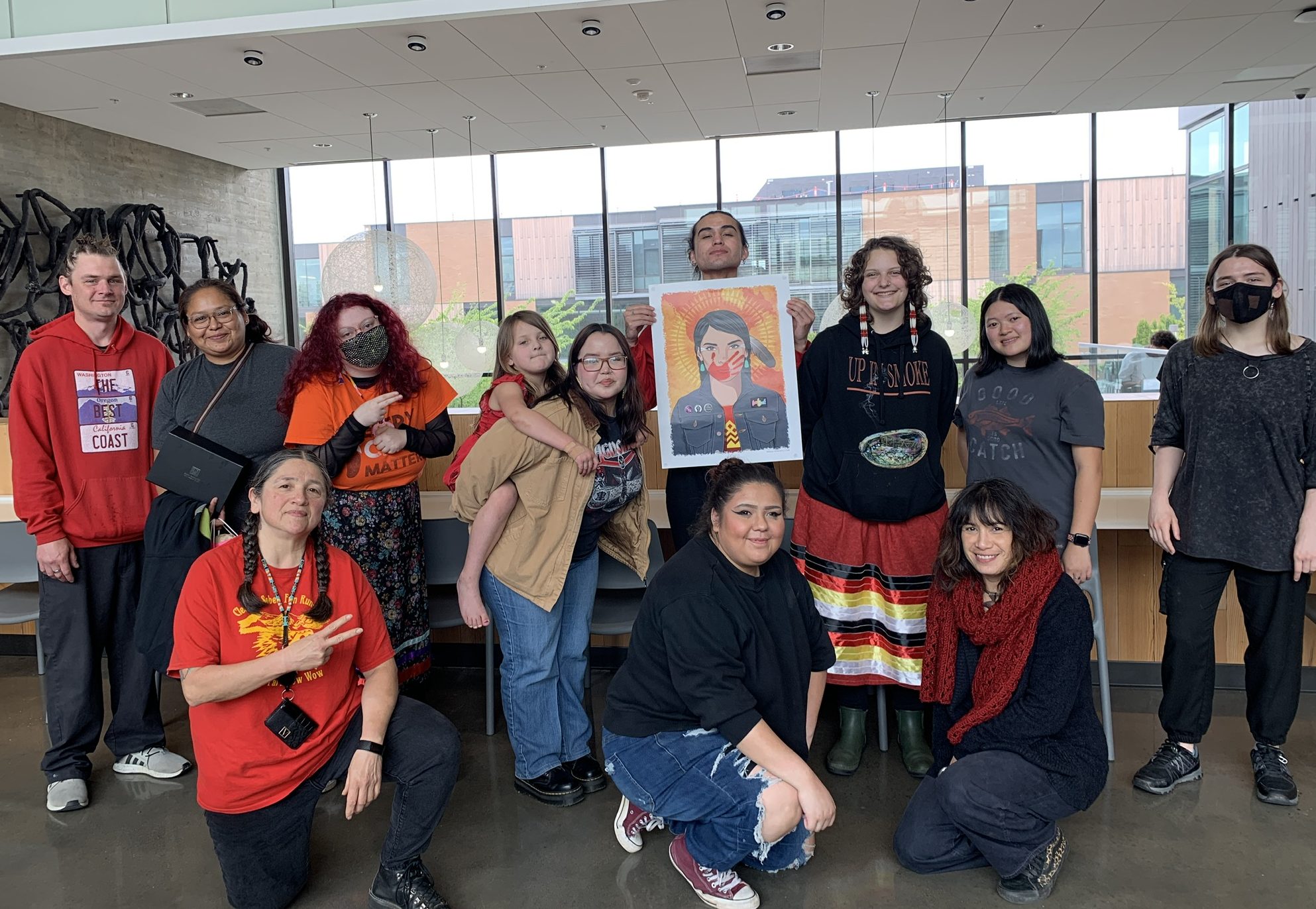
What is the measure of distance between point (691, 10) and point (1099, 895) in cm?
507

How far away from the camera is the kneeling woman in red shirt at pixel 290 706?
2172 millimetres

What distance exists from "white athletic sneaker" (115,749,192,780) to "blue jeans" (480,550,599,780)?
46.7 inches

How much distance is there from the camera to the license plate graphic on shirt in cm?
298

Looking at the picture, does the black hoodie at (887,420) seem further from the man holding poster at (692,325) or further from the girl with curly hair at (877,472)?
the man holding poster at (692,325)

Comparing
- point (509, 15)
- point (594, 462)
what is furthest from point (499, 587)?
point (509, 15)

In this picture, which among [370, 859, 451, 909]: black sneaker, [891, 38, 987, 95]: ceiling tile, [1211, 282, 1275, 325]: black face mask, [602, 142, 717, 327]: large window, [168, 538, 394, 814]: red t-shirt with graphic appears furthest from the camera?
[602, 142, 717, 327]: large window

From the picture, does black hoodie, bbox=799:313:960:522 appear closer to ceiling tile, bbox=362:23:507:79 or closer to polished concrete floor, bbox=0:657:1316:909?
polished concrete floor, bbox=0:657:1316:909

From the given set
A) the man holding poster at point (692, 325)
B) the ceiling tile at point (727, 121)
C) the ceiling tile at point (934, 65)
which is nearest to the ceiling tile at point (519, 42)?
the ceiling tile at point (727, 121)

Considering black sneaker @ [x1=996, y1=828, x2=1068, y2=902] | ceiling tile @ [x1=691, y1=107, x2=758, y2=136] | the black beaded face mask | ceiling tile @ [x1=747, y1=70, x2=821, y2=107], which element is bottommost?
black sneaker @ [x1=996, y1=828, x2=1068, y2=902]

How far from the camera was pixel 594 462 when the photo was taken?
9.14 feet

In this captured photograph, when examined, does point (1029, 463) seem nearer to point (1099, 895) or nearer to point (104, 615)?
point (1099, 895)

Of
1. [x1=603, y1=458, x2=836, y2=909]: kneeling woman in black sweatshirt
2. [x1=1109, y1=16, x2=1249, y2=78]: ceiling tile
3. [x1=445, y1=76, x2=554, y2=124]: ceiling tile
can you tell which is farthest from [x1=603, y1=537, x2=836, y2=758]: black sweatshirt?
[x1=1109, y1=16, x2=1249, y2=78]: ceiling tile

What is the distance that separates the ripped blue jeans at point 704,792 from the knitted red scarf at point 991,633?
567mm

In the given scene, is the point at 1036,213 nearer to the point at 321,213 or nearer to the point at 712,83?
the point at 712,83
